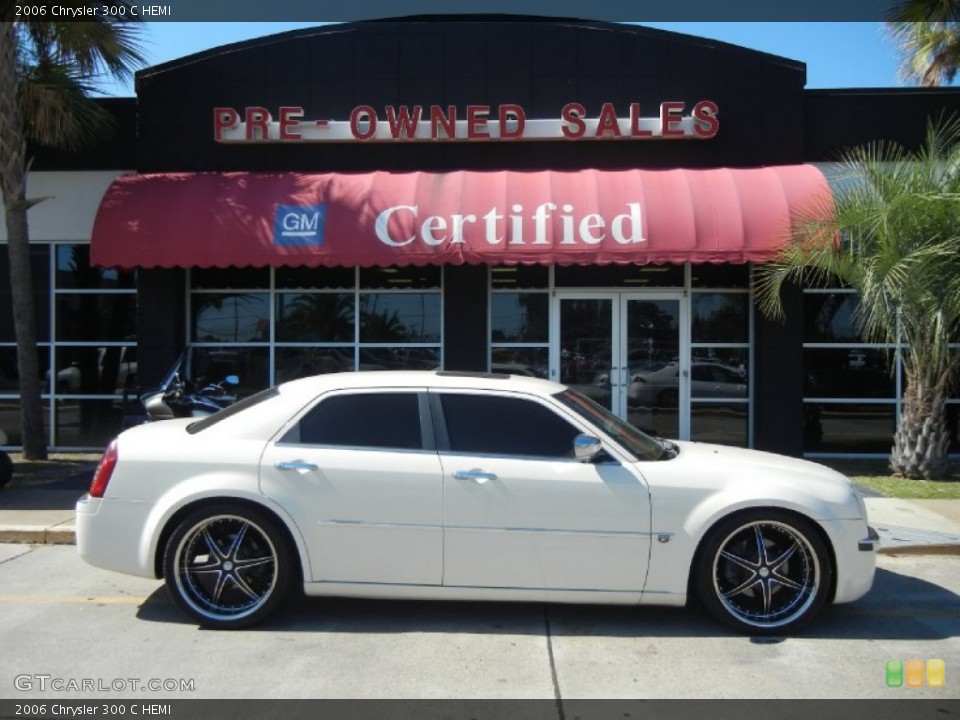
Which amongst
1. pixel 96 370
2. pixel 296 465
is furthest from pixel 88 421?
pixel 296 465

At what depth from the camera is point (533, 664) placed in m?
4.65

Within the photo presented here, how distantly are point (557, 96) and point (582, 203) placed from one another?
7.11 feet

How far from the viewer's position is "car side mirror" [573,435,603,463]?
5.00 metres

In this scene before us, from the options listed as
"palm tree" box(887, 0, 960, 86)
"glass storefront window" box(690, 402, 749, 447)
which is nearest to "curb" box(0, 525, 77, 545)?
"glass storefront window" box(690, 402, 749, 447)

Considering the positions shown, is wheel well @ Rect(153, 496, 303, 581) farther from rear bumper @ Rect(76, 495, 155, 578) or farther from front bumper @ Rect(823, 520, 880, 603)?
front bumper @ Rect(823, 520, 880, 603)

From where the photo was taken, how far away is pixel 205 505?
5.14 metres

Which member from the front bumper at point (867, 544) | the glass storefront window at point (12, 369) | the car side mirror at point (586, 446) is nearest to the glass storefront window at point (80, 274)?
the glass storefront window at point (12, 369)

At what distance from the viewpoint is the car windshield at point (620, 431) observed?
211 inches

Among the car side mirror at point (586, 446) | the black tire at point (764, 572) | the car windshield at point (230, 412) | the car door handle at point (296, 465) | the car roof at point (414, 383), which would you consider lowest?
the black tire at point (764, 572)

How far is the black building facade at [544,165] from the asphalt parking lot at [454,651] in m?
6.12

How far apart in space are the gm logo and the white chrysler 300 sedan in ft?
19.3

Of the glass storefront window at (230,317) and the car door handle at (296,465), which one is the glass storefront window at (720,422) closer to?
the glass storefront window at (230,317)

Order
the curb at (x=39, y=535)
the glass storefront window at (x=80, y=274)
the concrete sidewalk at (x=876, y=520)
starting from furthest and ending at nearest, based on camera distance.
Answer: the glass storefront window at (x=80, y=274) → the curb at (x=39, y=535) → the concrete sidewalk at (x=876, y=520)
